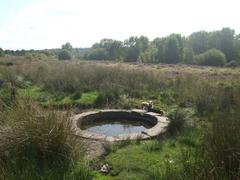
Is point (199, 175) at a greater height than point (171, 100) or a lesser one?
greater

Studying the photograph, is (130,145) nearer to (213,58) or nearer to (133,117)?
(133,117)

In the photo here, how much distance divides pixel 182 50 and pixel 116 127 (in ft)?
144

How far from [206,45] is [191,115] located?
5069cm

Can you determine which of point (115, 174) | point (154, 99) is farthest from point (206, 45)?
point (115, 174)

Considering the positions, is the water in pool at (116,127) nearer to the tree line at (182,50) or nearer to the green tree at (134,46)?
the tree line at (182,50)

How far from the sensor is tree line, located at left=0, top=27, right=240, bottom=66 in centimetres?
4512

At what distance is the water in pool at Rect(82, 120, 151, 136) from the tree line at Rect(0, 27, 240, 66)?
34697 mm

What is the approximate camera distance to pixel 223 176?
9.45ft

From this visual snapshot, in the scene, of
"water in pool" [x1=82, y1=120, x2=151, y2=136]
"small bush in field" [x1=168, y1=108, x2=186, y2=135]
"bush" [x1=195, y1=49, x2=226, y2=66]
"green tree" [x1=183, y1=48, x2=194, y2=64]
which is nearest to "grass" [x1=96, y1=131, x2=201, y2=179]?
"small bush in field" [x1=168, y1=108, x2=186, y2=135]

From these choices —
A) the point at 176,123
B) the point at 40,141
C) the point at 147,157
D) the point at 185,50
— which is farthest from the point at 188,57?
the point at 40,141

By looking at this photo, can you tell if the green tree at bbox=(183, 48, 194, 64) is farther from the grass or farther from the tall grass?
the tall grass

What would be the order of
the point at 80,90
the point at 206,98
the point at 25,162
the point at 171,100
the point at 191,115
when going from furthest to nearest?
the point at 80,90 → the point at 171,100 → the point at 206,98 → the point at 191,115 → the point at 25,162

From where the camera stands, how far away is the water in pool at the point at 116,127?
7711 mm

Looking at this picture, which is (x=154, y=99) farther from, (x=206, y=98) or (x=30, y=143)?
(x=30, y=143)
